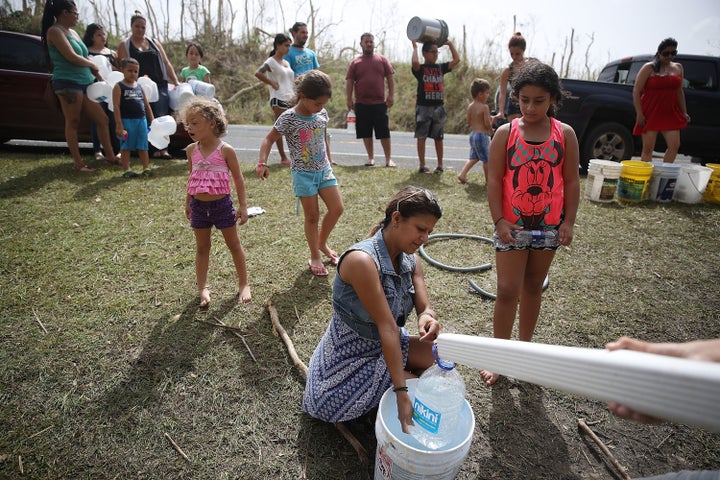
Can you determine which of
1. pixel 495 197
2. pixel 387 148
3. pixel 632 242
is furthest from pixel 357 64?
pixel 495 197

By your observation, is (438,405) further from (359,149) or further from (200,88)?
(359,149)

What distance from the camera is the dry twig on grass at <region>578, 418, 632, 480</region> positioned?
204cm

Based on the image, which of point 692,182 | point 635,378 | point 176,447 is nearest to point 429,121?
point 692,182

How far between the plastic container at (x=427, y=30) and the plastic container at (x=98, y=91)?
5052 mm

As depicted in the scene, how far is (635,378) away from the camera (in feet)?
3.15

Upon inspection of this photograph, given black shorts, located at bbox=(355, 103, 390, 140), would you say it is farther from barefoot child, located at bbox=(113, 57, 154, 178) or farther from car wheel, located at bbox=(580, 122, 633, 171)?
car wheel, located at bbox=(580, 122, 633, 171)

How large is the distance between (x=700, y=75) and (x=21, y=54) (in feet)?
40.0

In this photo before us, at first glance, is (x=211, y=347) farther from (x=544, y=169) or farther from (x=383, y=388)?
(x=544, y=169)

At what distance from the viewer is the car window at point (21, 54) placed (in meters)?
7.13

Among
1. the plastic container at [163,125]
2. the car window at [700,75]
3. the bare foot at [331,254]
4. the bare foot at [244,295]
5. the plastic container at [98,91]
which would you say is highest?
the car window at [700,75]

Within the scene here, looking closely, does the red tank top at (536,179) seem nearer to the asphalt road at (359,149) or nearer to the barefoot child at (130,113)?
the asphalt road at (359,149)

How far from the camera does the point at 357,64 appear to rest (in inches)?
294

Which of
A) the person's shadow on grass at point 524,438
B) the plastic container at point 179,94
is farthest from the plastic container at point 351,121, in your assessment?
the person's shadow on grass at point 524,438

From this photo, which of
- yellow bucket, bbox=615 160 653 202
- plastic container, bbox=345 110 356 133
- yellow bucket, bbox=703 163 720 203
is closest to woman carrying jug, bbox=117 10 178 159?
plastic container, bbox=345 110 356 133
